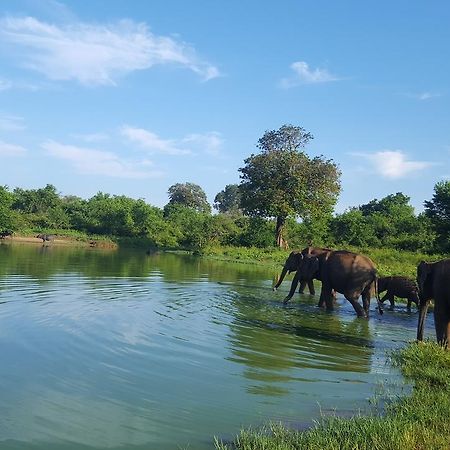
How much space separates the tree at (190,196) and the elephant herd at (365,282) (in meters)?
98.7

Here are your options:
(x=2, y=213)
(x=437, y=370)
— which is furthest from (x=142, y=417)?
(x=2, y=213)

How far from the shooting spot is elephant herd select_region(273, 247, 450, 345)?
1094 cm

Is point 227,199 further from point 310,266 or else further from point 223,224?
point 310,266

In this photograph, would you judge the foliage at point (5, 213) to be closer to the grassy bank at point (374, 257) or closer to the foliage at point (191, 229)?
the foliage at point (191, 229)

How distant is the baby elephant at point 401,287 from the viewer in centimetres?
1859

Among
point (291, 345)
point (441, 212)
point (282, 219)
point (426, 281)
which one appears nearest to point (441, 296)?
point (426, 281)

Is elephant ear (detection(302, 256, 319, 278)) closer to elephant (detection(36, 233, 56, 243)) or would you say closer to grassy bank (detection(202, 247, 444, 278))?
grassy bank (detection(202, 247, 444, 278))

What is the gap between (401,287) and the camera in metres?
19.0

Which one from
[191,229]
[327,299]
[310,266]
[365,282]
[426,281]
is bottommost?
[327,299]

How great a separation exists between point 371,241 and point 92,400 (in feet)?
165

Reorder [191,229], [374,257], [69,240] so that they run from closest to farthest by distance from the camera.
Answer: [374,257]
[69,240]
[191,229]

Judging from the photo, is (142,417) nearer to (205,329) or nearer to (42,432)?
(42,432)

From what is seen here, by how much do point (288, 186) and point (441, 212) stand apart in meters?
15.1

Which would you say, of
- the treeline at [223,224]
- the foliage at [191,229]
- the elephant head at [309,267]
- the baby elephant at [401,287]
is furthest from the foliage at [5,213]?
the baby elephant at [401,287]
